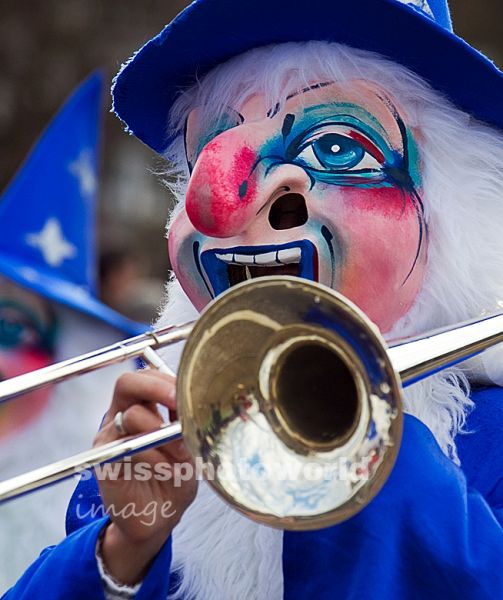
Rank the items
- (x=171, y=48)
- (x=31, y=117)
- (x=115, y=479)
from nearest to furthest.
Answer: (x=115, y=479), (x=171, y=48), (x=31, y=117)

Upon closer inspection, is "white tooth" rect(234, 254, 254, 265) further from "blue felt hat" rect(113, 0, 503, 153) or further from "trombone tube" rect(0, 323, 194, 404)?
"blue felt hat" rect(113, 0, 503, 153)

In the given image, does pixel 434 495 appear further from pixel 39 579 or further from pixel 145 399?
pixel 39 579

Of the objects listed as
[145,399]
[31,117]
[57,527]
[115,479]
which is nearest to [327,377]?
[145,399]

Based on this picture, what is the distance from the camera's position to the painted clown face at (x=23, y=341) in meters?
4.30

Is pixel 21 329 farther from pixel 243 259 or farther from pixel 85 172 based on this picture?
pixel 243 259

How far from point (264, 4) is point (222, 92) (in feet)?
0.64

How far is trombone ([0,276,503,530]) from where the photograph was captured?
5.22ft

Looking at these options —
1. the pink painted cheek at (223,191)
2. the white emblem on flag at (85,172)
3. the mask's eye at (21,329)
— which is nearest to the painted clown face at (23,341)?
the mask's eye at (21,329)

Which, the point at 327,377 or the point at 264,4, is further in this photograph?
the point at 264,4

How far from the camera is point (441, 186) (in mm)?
2020

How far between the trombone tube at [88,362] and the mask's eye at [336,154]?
0.38m

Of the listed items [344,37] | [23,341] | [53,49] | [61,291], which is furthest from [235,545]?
[53,49]

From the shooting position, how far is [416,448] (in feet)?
5.75

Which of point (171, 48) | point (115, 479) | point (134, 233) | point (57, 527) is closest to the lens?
point (115, 479)
